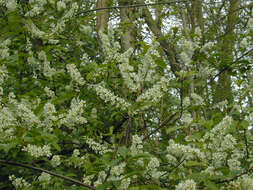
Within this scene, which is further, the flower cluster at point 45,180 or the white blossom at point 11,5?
the white blossom at point 11,5

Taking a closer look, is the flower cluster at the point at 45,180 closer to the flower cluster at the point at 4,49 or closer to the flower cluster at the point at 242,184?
the flower cluster at the point at 4,49

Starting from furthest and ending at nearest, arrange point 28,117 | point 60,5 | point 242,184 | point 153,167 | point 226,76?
point 226,76 < point 60,5 < point 153,167 < point 28,117 < point 242,184

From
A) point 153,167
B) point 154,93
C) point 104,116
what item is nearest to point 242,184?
point 153,167

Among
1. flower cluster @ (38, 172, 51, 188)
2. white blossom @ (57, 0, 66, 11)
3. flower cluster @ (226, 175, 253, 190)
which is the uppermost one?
white blossom @ (57, 0, 66, 11)

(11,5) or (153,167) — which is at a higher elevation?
(11,5)

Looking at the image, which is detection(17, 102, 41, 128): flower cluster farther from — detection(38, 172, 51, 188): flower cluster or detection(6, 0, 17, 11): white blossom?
detection(6, 0, 17, 11): white blossom

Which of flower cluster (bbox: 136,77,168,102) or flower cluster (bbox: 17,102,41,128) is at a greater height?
flower cluster (bbox: 136,77,168,102)

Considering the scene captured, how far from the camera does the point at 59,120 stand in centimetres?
211

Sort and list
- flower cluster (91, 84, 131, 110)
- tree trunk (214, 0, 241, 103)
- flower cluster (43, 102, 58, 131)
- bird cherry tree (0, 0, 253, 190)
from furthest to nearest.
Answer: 1. tree trunk (214, 0, 241, 103)
2. flower cluster (91, 84, 131, 110)
3. flower cluster (43, 102, 58, 131)
4. bird cherry tree (0, 0, 253, 190)

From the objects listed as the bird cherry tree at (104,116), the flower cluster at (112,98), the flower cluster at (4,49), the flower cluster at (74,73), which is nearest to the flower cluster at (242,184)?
the bird cherry tree at (104,116)

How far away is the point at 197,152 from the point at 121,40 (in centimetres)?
276

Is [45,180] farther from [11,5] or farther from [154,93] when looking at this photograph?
[11,5]

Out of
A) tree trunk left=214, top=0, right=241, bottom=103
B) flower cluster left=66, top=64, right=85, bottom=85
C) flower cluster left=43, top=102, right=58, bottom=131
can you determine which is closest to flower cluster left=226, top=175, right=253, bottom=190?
flower cluster left=43, top=102, right=58, bottom=131

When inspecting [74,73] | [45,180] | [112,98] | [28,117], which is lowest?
[45,180]
